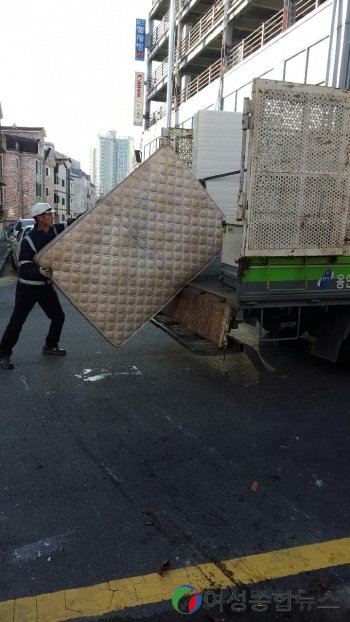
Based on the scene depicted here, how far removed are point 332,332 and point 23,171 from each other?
6285 cm

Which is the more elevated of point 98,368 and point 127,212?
point 127,212

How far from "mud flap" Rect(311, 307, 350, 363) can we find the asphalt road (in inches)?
13.0

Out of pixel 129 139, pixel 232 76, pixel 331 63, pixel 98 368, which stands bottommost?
pixel 98 368

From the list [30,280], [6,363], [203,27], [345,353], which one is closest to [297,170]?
[345,353]

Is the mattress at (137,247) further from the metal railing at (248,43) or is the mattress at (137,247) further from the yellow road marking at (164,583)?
the metal railing at (248,43)

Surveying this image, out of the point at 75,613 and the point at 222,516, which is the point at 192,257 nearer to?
the point at 222,516

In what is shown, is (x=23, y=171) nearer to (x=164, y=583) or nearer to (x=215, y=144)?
(x=215, y=144)

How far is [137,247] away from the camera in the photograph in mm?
4746

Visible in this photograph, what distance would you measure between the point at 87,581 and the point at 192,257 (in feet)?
11.1

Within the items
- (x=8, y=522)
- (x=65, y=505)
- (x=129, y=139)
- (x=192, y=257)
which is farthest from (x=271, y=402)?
(x=129, y=139)

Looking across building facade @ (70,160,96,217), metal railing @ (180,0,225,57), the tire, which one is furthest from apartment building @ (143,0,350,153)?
building facade @ (70,160,96,217)

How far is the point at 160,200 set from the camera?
15.8 ft

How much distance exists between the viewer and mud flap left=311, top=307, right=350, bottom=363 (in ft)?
17.4

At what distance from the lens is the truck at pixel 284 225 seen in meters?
4.26
